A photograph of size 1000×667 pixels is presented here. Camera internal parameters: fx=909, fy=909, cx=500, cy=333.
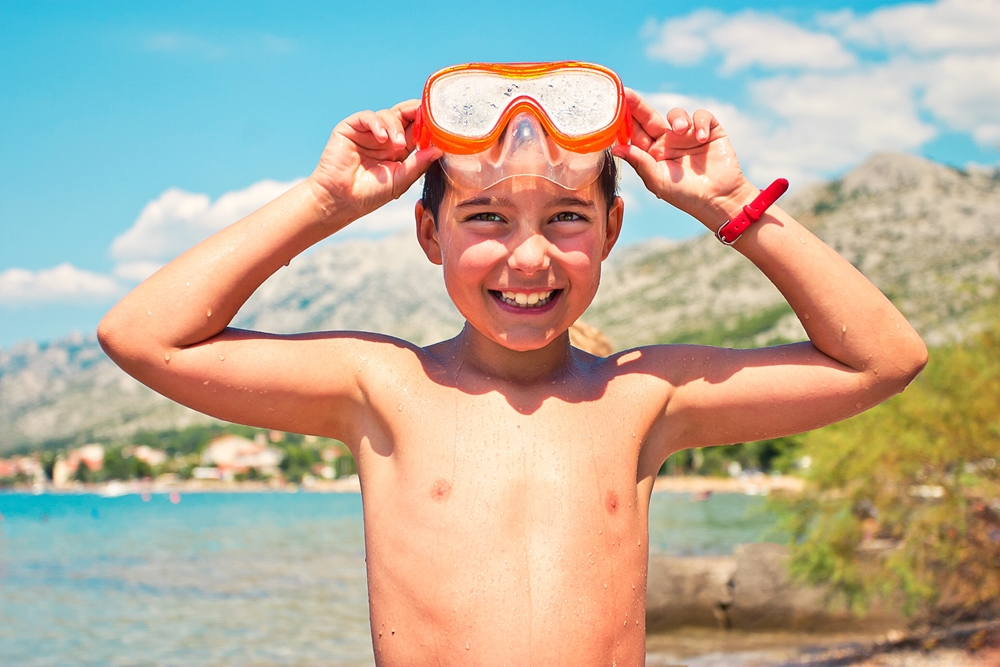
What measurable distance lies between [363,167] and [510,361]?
0.62m

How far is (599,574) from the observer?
2148 millimetres

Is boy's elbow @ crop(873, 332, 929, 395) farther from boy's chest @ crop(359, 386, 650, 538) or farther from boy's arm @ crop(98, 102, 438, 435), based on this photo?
boy's arm @ crop(98, 102, 438, 435)

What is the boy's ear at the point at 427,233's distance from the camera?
240 cm

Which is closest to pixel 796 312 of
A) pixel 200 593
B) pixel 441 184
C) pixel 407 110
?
pixel 441 184

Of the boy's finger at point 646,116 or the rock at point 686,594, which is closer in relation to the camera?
the boy's finger at point 646,116

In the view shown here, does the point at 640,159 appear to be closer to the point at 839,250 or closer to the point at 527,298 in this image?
the point at 527,298

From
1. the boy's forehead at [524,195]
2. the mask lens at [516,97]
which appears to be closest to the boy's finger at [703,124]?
the mask lens at [516,97]

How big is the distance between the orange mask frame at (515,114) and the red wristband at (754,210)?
1.16 ft

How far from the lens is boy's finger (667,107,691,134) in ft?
7.41

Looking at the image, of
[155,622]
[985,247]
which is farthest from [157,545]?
[985,247]

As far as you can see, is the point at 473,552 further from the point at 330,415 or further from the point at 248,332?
the point at 248,332

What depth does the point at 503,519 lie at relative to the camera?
7.02ft

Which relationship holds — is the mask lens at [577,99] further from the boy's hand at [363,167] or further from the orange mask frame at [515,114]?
the boy's hand at [363,167]

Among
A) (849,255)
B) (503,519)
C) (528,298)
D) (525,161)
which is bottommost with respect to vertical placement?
(503,519)
